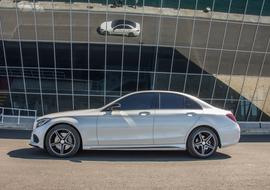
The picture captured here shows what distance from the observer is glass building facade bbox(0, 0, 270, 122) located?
30.8 m

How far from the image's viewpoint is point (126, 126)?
37.6 ft

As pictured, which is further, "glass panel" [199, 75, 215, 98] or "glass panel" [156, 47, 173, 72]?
"glass panel" [199, 75, 215, 98]

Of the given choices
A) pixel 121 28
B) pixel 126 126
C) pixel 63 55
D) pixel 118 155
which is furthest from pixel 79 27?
pixel 126 126

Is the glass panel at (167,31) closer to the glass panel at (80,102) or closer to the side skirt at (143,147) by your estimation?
the glass panel at (80,102)

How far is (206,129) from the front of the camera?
11.7m

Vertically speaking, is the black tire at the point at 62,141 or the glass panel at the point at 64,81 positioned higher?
the black tire at the point at 62,141

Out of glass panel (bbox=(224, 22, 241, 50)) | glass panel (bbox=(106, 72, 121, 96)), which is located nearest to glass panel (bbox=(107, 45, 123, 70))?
glass panel (bbox=(106, 72, 121, 96))

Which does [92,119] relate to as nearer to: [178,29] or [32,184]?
[32,184]

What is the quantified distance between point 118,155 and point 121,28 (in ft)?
65.5

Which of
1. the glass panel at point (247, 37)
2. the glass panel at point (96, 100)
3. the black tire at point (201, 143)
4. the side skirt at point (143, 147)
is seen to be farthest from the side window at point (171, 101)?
the glass panel at point (247, 37)

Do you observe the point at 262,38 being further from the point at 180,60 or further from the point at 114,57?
the point at 114,57

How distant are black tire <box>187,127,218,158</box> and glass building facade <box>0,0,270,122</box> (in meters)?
20.0

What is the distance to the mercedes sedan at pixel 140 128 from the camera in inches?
448

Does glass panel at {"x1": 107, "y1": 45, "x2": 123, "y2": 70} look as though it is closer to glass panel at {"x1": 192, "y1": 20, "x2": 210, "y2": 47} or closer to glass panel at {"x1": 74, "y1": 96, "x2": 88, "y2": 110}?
glass panel at {"x1": 74, "y1": 96, "x2": 88, "y2": 110}
